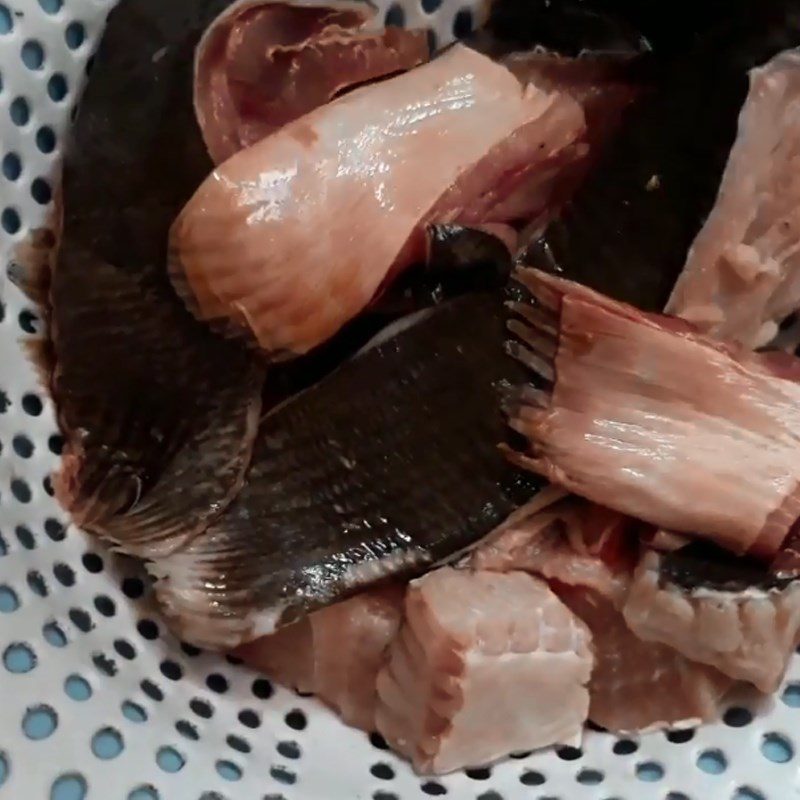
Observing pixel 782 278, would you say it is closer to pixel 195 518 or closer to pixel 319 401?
pixel 319 401

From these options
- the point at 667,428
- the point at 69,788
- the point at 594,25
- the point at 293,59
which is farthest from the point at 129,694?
the point at 594,25

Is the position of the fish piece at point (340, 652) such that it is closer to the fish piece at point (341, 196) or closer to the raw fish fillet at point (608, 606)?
the raw fish fillet at point (608, 606)

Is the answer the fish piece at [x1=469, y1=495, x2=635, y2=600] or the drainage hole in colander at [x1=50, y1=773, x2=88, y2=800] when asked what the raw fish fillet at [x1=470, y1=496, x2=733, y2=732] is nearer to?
the fish piece at [x1=469, y1=495, x2=635, y2=600]

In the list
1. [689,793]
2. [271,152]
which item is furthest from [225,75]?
[689,793]

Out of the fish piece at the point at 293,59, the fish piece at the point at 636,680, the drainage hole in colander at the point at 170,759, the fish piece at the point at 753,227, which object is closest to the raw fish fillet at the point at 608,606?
the fish piece at the point at 636,680

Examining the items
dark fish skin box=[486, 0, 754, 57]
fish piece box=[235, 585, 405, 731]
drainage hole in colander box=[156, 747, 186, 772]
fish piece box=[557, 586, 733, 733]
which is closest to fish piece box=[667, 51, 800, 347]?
dark fish skin box=[486, 0, 754, 57]

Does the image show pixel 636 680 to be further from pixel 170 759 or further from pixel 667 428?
pixel 170 759
